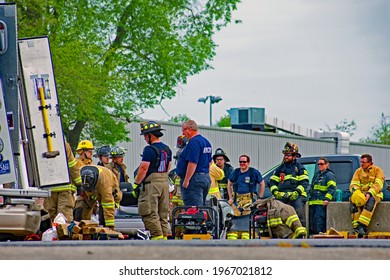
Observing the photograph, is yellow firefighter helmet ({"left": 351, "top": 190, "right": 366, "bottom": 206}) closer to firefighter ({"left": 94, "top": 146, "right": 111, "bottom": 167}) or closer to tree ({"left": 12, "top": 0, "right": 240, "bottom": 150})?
firefighter ({"left": 94, "top": 146, "right": 111, "bottom": 167})

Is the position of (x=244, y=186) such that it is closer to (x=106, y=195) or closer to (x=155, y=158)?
(x=155, y=158)

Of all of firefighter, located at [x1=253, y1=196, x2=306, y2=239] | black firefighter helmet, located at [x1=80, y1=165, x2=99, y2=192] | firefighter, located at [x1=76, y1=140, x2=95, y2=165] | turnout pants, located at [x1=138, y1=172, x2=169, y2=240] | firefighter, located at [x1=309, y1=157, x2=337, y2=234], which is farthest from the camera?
firefighter, located at [x1=309, y1=157, x2=337, y2=234]

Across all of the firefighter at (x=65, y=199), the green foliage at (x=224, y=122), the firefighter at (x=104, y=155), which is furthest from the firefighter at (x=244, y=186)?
the green foliage at (x=224, y=122)

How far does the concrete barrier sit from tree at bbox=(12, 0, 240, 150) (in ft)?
39.7

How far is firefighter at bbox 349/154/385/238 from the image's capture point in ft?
53.1

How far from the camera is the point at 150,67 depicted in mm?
31688

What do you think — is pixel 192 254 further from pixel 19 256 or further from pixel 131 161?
pixel 131 161

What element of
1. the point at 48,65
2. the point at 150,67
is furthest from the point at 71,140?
the point at 48,65

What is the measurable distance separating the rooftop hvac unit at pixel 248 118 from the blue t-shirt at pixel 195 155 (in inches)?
795

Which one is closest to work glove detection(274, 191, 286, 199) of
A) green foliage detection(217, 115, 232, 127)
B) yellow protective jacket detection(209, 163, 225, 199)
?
yellow protective jacket detection(209, 163, 225, 199)

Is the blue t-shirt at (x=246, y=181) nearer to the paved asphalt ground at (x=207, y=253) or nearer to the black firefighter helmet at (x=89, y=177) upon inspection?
the black firefighter helmet at (x=89, y=177)

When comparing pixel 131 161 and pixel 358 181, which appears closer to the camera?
pixel 358 181
